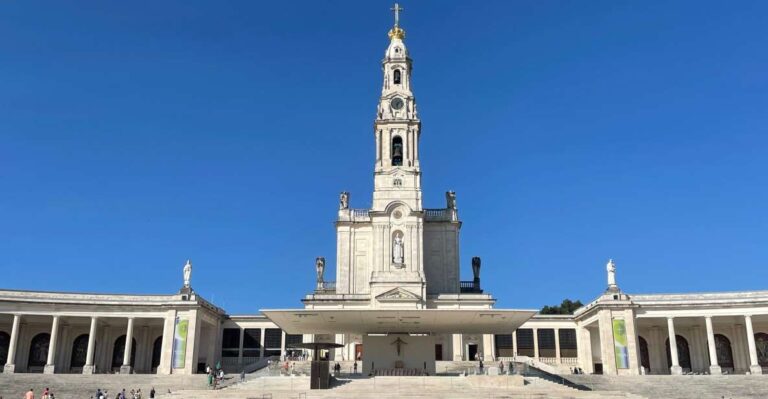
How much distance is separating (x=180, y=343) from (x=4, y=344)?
17.4m

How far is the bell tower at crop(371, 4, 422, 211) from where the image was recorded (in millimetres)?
63250

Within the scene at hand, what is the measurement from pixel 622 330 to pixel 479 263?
1577 cm

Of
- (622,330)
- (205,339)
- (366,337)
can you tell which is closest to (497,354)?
(622,330)

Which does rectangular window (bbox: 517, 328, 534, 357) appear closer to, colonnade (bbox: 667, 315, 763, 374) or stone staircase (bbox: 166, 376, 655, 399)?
colonnade (bbox: 667, 315, 763, 374)

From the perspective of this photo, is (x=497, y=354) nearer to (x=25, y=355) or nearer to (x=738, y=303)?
(x=738, y=303)

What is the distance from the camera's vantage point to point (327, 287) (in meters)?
63.8

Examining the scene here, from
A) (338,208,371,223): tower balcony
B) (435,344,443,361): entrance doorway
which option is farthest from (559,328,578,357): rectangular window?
(338,208,371,223): tower balcony

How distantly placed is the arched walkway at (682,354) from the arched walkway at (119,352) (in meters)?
49.0

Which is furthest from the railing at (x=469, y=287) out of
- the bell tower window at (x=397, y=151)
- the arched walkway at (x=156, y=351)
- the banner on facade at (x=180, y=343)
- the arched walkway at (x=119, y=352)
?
the arched walkway at (x=119, y=352)

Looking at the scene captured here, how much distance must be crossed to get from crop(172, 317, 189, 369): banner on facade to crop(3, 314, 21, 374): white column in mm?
12615

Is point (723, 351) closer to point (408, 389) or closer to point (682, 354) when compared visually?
point (682, 354)

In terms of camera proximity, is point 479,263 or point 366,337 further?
point 479,263

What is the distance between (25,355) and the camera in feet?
192

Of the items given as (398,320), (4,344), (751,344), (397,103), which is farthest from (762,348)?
(4,344)
